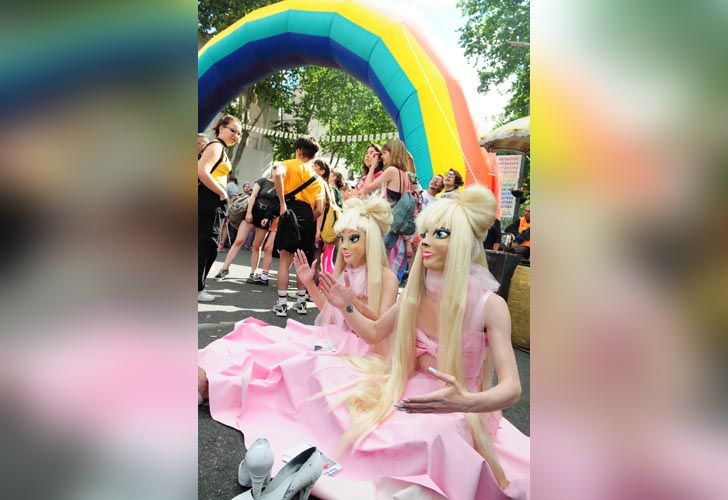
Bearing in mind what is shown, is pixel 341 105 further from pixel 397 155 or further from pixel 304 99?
pixel 397 155

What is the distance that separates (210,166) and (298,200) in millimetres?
1110

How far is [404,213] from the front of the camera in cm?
451

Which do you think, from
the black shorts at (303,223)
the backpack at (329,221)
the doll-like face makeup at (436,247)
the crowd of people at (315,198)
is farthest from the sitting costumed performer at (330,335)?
the backpack at (329,221)

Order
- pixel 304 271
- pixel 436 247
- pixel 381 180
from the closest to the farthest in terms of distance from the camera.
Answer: pixel 436 247 → pixel 304 271 → pixel 381 180

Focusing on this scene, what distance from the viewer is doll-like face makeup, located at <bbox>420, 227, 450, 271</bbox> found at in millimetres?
1736

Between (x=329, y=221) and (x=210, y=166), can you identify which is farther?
(x=329, y=221)

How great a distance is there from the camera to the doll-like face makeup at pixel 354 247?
246cm

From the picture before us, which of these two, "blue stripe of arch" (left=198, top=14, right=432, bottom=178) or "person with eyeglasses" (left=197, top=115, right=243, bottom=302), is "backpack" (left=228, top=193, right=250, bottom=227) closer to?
"blue stripe of arch" (left=198, top=14, right=432, bottom=178)

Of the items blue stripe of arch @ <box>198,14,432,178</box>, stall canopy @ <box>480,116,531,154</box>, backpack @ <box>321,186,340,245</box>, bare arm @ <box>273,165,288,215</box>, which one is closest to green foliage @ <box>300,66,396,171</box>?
blue stripe of arch @ <box>198,14,432,178</box>

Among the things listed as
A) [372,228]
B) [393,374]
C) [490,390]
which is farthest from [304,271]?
[490,390]
